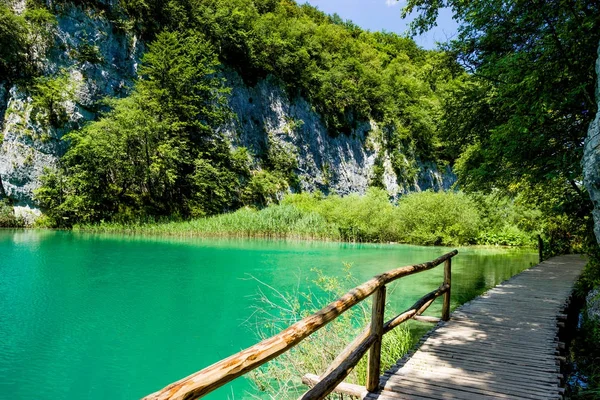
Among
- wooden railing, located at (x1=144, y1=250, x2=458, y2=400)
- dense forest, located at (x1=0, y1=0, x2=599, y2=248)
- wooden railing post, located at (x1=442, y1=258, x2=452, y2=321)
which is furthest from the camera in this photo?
A: dense forest, located at (x1=0, y1=0, x2=599, y2=248)

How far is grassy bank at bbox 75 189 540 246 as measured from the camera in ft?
79.6

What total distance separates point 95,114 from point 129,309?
2197cm

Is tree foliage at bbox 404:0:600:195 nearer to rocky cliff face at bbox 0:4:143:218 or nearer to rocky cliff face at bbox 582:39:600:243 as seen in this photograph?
rocky cliff face at bbox 582:39:600:243

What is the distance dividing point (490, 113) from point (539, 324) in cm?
610

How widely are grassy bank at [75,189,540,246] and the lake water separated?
8785 mm

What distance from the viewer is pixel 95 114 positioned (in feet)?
83.8

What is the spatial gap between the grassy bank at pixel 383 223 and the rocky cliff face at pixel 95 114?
5.64 metres

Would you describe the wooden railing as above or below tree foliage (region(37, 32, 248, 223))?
below

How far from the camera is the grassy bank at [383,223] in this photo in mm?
24266

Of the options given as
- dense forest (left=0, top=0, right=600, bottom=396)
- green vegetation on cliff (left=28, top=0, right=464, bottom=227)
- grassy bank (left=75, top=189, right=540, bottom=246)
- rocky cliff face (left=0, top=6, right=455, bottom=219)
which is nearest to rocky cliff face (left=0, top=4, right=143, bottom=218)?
rocky cliff face (left=0, top=6, right=455, bottom=219)

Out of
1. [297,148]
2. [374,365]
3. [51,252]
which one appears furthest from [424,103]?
[374,365]

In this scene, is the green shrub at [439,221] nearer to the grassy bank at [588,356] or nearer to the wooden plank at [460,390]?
the grassy bank at [588,356]

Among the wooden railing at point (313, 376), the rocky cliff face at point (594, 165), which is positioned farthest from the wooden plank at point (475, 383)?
the rocky cliff face at point (594, 165)

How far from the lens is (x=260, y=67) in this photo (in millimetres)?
35438
